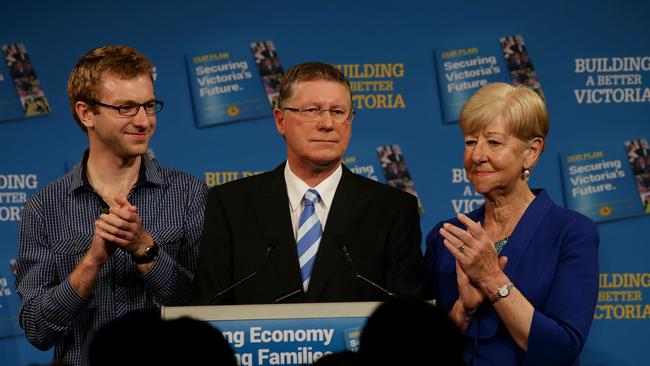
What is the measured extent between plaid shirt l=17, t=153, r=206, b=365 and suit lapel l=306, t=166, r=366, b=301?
487mm

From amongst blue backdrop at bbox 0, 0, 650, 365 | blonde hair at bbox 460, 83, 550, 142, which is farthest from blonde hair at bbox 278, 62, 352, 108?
blue backdrop at bbox 0, 0, 650, 365

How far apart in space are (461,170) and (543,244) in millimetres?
Result: 1872

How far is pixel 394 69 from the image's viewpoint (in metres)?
4.50

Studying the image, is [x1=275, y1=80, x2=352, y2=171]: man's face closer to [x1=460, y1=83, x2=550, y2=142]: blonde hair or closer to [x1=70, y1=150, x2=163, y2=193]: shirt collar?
[x1=460, y1=83, x2=550, y2=142]: blonde hair

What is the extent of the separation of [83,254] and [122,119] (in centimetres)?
45

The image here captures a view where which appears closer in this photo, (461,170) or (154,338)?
(154,338)

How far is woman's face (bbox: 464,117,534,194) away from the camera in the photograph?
2.70 m

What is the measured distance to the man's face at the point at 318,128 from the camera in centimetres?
272

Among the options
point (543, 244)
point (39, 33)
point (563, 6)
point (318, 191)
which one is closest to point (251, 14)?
point (39, 33)

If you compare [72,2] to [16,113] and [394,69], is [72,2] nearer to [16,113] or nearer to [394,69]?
[16,113]

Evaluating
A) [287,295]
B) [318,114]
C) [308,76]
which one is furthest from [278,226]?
[308,76]

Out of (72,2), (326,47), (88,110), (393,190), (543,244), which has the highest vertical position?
(72,2)

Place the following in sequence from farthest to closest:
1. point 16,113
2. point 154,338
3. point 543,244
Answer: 1. point 16,113
2. point 543,244
3. point 154,338

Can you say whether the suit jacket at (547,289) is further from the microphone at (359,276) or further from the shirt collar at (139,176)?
the shirt collar at (139,176)
